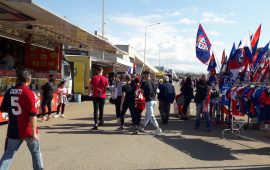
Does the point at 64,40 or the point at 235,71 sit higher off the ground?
the point at 64,40

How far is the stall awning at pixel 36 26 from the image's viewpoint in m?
11.9

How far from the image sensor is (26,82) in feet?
19.4

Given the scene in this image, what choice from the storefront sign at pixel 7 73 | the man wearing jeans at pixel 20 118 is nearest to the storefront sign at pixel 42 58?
the storefront sign at pixel 7 73

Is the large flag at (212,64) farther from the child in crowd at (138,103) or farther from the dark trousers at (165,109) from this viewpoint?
the child in crowd at (138,103)

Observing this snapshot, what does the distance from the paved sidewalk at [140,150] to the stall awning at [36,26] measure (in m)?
3.42

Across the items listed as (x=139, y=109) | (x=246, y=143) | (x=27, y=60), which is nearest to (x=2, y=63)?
(x=27, y=60)

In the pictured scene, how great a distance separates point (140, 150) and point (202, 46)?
5.81 meters

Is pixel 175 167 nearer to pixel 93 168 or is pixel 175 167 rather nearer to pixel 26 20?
pixel 93 168

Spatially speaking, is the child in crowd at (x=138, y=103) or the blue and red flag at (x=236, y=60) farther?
the child in crowd at (x=138, y=103)

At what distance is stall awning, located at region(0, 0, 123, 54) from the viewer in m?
11.9

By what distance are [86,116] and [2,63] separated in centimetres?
482

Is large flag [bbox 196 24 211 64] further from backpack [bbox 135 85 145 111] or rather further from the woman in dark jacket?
backpack [bbox 135 85 145 111]

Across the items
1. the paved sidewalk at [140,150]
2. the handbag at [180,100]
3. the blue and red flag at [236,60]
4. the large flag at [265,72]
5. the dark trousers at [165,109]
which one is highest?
the blue and red flag at [236,60]

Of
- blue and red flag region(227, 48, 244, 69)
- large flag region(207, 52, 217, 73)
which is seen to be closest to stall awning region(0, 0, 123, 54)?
large flag region(207, 52, 217, 73)
